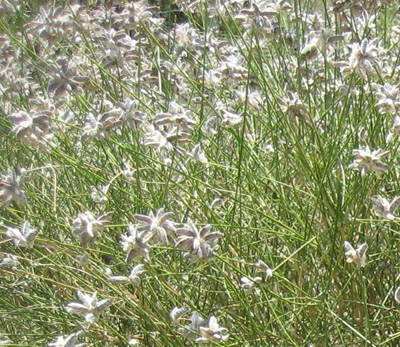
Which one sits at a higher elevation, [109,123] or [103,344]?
[109,123]

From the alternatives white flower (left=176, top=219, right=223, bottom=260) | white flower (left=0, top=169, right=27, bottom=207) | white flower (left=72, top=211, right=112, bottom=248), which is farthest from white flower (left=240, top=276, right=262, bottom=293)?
white flower (left=0, top=169, right=27, bottom=207)

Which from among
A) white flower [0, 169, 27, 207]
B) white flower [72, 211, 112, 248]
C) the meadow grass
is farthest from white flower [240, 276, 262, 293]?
white flower [0, 169, 27, 207]

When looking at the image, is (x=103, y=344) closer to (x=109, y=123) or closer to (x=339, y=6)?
(x=109, y=123)

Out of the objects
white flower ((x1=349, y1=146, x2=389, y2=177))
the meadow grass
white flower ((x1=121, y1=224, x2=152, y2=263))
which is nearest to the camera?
white flower ((x1=121, y1=224, x2=152, y2=263))

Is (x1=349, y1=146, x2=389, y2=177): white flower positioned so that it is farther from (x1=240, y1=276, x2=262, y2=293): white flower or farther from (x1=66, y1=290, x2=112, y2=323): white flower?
(x1=66, y1=290, x2=112, y2=323): white flower

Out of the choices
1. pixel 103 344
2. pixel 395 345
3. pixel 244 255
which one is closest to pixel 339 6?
pixel 244 255

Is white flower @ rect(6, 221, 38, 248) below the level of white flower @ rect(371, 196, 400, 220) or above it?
above

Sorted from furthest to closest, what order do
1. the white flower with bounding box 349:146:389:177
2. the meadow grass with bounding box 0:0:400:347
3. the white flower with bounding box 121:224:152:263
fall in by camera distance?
the meadow grass with bounding box 0:0:400:347
the white flower with bounding box 349:146:389:177
the white flower with bounding box 121:224:152:263

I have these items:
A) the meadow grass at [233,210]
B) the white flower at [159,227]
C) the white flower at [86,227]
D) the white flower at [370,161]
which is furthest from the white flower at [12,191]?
the white flower at [370,161]

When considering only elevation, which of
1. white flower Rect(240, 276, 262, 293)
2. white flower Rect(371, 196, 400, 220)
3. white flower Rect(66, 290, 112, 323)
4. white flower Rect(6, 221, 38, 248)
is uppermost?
white flower Rect(6, 221, 38, 248)

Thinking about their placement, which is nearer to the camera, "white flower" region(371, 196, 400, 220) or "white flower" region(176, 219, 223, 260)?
"white flower" region(176, 219, 223, 260)

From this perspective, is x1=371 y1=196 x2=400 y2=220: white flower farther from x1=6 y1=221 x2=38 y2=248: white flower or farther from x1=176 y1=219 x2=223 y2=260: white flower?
→ x1=6 y1=221 x2=38 y2=248: white flower
